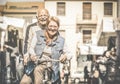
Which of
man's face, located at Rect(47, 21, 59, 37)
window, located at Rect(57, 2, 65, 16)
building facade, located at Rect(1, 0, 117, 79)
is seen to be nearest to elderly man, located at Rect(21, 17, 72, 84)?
man's face, located at Rect(47, 21, 59, 37)

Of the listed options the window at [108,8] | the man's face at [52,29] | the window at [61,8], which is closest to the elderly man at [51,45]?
the man's face at [52,29]

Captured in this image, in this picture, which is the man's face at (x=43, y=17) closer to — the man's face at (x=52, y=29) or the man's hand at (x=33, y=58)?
the man's face at (x=52, y=29)

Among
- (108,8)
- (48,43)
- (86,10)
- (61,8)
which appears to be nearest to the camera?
(48,43)

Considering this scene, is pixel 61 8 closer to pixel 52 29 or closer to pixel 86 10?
pixel 86 10

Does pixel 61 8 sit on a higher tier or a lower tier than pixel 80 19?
higher

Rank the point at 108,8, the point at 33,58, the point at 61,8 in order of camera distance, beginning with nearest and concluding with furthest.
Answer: the point at 33,58, the point at 108,8, the point at 61,8

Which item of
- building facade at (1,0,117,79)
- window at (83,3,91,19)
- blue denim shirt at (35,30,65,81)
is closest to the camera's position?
blue denim shirt at (35,30,65,81)

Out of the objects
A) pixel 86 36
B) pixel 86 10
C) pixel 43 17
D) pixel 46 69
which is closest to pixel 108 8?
pixel 86 10

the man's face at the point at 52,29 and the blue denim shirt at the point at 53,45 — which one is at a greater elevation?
the man's face at the point at 52,29

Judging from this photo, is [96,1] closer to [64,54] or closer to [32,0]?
[32,0]

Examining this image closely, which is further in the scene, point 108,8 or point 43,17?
point 108,8

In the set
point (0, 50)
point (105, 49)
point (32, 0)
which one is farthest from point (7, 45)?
point (105, 49)

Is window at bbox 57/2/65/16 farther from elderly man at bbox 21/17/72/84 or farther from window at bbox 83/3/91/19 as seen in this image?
elderly man at bbox 21/17/72/84

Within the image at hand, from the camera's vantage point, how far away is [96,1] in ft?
21.6
